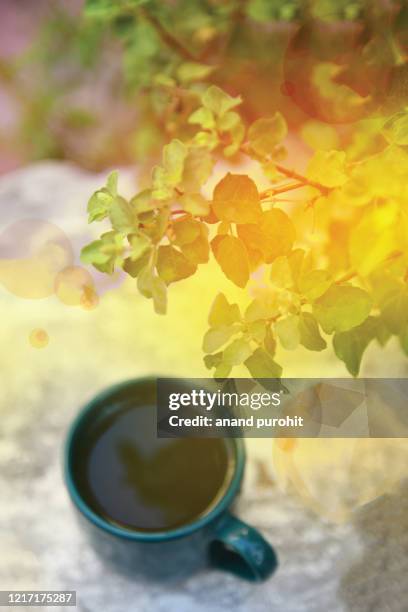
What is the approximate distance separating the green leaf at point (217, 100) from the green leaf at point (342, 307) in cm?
13

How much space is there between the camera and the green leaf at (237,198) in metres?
0.38

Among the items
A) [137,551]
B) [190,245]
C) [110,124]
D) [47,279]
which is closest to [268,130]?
[190,245]

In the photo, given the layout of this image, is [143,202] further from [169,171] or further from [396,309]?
[396,309]

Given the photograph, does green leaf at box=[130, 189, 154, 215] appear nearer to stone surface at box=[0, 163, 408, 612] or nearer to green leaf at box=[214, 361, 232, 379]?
green leaf at box=[214, 361, 232, 379]

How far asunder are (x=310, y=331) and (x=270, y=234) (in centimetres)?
6

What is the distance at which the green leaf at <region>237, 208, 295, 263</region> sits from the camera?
0.40 meters

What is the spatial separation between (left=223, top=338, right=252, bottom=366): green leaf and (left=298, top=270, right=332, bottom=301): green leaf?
45mm

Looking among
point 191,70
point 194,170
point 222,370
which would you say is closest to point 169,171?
point 194,170

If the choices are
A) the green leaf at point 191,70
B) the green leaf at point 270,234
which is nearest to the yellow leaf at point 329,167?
the green leaf at point 270,234

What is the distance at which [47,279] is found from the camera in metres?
0.80

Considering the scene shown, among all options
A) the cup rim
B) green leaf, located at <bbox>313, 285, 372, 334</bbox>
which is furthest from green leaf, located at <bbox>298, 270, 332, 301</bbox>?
the cup rim

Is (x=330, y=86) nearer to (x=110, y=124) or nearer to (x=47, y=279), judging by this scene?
(x=47, y=279)

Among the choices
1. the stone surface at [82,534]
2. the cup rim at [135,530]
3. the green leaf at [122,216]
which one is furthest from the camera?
the stone surface at [82,534]

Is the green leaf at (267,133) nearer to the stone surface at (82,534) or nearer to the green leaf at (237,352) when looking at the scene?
the green leaf at (237,352)
